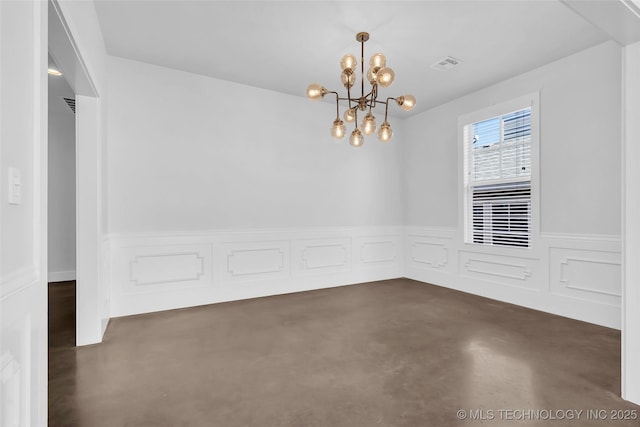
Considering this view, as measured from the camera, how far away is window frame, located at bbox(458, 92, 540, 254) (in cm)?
388

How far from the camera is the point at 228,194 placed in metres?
4.29

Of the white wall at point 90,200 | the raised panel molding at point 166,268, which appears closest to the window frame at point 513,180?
the raised panel molding at point 166,268

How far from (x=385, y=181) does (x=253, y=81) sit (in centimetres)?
270

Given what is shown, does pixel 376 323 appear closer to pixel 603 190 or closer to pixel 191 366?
pixel 191 366

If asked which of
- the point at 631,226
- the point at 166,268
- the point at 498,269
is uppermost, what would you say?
the point at 631,226

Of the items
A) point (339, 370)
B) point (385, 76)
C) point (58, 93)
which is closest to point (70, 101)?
point (58, 93)

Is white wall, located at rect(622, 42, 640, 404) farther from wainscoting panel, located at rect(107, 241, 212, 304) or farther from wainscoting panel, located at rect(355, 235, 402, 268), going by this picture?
wainscoting panel, located at rect(107, 241, 212, 304)

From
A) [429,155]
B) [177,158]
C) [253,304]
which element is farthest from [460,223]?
[177,158]

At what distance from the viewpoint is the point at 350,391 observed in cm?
205

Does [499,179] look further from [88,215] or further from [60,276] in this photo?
[60,276]

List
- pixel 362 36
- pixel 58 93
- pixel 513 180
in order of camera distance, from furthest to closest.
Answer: pixel 58 93, pixel 513 180, pixel 362 36

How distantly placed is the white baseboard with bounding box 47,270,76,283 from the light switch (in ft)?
18.7

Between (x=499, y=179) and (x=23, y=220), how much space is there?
15.4 ft

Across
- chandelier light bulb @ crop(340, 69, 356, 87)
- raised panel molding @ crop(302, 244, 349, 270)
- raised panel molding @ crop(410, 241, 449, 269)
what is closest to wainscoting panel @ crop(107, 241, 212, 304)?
raised panel molding @ crop(302, 244, 349, 270)
